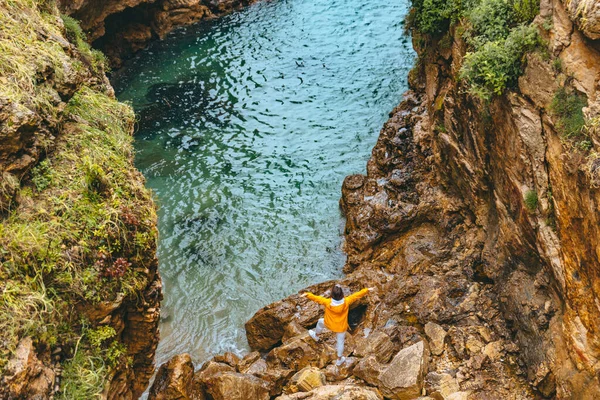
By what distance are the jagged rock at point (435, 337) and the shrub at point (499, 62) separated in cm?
468

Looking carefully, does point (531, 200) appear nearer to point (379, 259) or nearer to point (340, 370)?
point (340, 370)

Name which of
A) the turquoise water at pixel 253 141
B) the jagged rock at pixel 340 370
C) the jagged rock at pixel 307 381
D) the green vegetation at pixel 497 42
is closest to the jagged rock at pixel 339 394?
the jagged rock at pixel 307 381

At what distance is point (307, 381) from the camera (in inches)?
386

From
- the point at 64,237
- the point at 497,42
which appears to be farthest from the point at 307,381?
the point at 497,42

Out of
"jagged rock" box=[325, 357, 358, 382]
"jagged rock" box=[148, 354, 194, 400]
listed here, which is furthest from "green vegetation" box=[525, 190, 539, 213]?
"jagged rock" box=[148, 354, 194, 400]

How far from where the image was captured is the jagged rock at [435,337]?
32.8ft

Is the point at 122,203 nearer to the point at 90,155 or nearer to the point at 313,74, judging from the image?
the point at 90,155

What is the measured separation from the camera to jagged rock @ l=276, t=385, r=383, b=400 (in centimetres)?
873

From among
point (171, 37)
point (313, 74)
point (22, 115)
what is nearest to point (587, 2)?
point (22, 115)

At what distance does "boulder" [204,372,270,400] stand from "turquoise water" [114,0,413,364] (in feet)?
7.39

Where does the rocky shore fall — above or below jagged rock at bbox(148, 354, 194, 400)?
above

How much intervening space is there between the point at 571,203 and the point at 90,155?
8.37 meters

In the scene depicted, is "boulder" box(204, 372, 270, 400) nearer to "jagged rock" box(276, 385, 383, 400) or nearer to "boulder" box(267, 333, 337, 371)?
"jagged rock" box(276, 385, 383, 400)

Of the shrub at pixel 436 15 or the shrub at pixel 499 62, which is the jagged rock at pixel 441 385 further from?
the shrub at pixel 436 15
